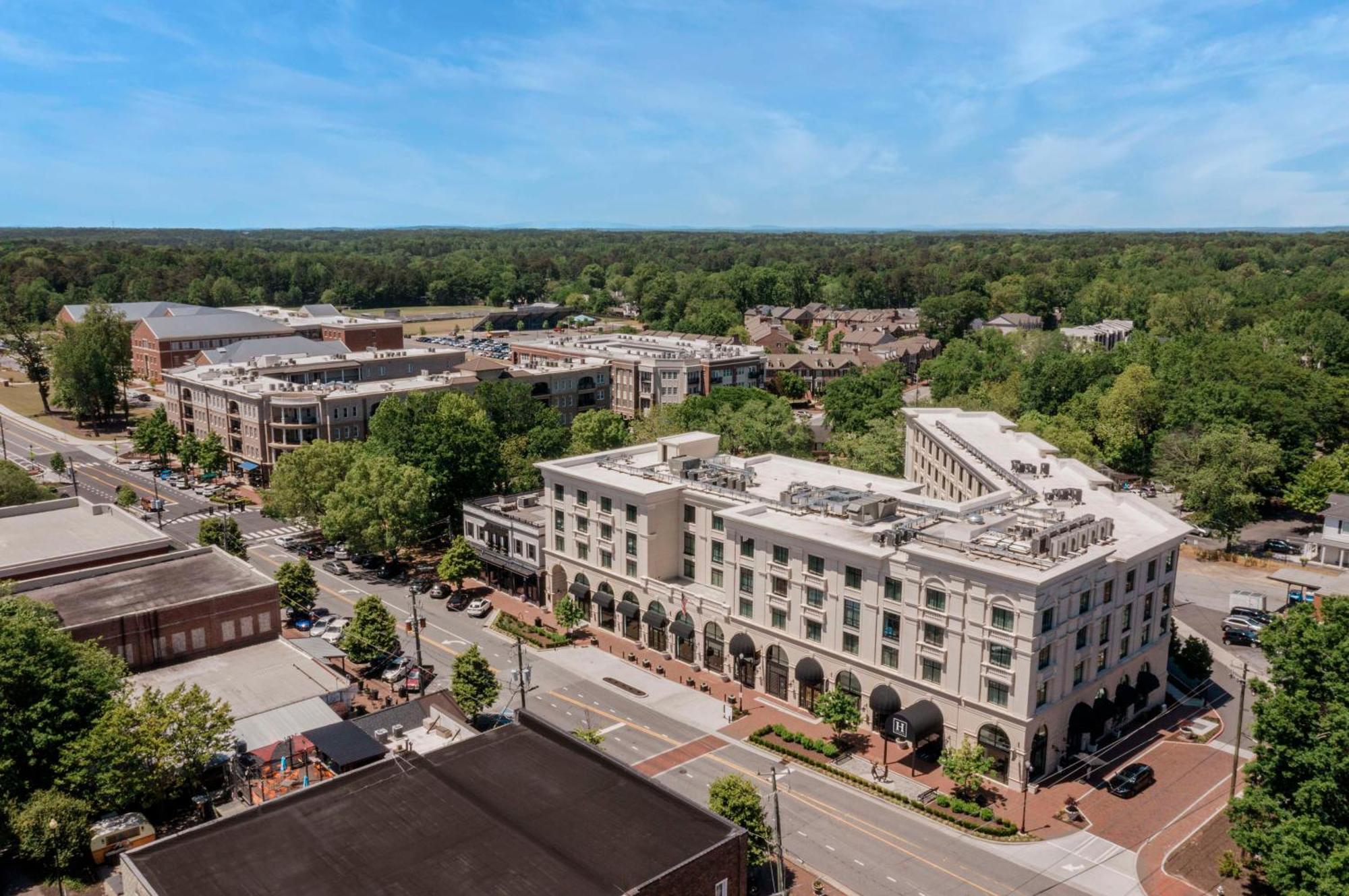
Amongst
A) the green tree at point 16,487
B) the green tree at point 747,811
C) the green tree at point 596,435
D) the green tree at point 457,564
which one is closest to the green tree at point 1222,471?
the green tree at point 596,435

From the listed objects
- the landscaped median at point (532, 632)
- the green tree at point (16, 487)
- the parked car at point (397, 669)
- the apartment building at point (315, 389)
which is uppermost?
the apartment building at point (315, 389)

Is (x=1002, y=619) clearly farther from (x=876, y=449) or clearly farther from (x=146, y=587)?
(x=876, y=449)

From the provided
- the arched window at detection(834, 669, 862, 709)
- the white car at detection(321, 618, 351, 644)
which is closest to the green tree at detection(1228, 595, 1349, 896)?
the arched window at detection(834, 669, 862, 709)

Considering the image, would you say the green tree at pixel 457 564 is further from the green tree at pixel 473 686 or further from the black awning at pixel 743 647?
the black awning at pixel 743 647

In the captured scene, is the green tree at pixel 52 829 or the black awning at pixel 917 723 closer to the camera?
the green tree at pixel 52 829

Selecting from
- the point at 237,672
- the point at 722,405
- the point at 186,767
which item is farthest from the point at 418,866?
the point at 722,405

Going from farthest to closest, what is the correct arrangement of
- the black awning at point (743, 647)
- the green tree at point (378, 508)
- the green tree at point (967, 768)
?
the green tree at point (378, 508) < the black awning at point (743, 647) < the green tree at point (967, 768)

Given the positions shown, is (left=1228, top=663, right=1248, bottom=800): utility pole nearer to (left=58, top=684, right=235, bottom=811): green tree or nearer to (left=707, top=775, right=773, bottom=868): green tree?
(left=707, top=775, right=773, bottom=868): green tree

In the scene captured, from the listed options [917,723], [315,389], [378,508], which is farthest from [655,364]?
[917,723]
